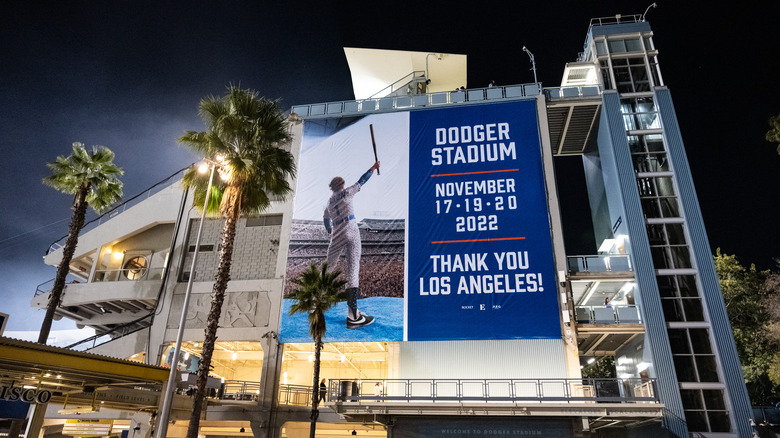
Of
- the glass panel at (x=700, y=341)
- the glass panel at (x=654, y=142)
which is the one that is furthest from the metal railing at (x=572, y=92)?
the glass panel at (x=700, y=341)

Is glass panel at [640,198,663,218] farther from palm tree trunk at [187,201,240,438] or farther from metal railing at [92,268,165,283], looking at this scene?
metal railing at [92,268,165,283]

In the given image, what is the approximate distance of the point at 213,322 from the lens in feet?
63.8

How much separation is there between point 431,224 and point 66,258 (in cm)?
2043

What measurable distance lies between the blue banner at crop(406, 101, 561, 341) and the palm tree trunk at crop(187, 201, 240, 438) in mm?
12168

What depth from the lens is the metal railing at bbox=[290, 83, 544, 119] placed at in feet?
114

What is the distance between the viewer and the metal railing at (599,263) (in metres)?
29.4

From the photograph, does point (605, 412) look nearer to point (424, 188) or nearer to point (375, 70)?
point (424, 188)

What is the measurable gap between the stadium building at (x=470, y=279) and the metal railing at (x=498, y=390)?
0.36ft

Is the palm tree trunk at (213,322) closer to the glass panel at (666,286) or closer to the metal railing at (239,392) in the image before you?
the metal railing at (239,392)

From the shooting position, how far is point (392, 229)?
31.9m

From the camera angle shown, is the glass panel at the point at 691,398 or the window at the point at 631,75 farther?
the window at the point at 631,75

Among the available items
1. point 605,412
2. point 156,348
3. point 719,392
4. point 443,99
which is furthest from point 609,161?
point 156,348

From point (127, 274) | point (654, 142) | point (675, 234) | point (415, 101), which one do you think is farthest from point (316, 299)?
point (654, 142)

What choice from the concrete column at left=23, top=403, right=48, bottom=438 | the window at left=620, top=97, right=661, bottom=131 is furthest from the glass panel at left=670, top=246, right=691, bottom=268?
the concrete column at left=23, top=403, right=48, bottom=438
